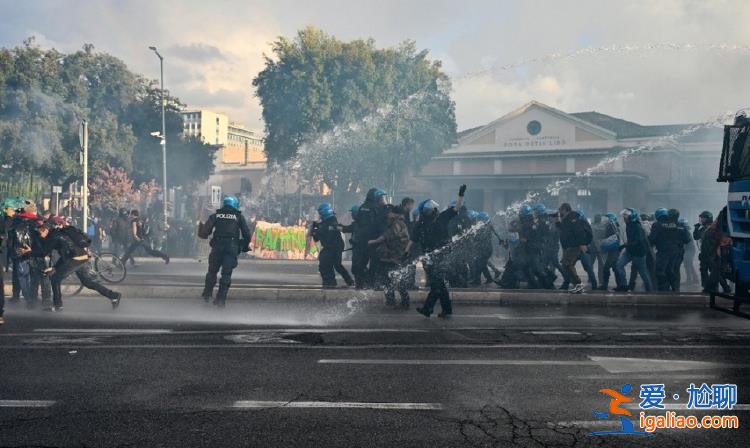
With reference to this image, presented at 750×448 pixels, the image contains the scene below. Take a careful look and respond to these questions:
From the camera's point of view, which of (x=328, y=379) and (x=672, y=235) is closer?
(x=328, y=379)

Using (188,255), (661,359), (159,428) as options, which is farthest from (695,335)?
(188,255)

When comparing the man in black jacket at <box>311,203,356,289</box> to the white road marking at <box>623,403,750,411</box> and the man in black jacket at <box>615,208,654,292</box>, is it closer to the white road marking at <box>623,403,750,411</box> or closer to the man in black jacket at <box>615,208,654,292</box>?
A: the man in black jacket at <box>615,208,654,292</box>

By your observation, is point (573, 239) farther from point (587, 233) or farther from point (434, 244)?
point (434, 244)

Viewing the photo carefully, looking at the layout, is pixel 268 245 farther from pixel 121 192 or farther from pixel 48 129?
pixel 121 192

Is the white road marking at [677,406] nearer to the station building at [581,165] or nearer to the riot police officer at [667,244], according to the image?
the riot police officer at [667,244]

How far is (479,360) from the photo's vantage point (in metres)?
6.51

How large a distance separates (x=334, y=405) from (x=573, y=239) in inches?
331

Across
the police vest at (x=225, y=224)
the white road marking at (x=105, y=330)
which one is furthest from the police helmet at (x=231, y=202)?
the white road marking at (x=105, y=330)

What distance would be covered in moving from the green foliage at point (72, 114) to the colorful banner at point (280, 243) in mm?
16687

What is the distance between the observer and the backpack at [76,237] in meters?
10.1

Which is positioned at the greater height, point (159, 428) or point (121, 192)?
point (121, 192)

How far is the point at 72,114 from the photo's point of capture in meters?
37.0

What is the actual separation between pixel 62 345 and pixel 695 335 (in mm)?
7553

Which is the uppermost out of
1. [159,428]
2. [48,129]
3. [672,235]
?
[48,129]
